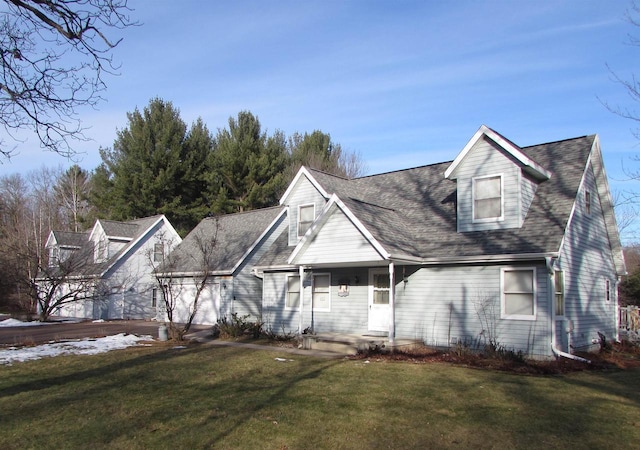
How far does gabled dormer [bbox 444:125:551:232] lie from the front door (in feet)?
10.1

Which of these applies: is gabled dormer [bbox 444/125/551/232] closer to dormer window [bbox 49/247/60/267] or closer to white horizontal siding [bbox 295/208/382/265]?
white horizontal siding [bbox 295/208/382/265]

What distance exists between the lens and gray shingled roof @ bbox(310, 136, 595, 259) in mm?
14463

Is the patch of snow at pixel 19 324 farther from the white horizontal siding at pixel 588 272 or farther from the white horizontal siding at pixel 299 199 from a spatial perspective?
the white horizontal siding at pixel 588 272

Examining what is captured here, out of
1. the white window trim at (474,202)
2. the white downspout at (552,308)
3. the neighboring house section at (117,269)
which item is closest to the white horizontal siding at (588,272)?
the white downspout at (552,308)

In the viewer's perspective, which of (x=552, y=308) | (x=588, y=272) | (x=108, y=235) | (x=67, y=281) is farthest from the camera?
(x=108, y=235)

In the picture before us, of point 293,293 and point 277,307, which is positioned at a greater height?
point 293,293

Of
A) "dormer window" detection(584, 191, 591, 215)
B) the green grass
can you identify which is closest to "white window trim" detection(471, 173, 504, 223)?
"dormer window" detection(584, 191, 591, 215)

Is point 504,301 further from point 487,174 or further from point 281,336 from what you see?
point 281,336

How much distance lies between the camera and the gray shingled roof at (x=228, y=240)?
24.8m

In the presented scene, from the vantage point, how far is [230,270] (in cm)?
2358

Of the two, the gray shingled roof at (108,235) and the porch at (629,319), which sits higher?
the gray shingled roof at (108,235)

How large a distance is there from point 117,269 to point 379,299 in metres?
19.0

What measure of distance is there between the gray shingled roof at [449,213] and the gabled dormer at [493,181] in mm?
297

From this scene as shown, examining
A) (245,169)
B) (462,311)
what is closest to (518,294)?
(462,311)
